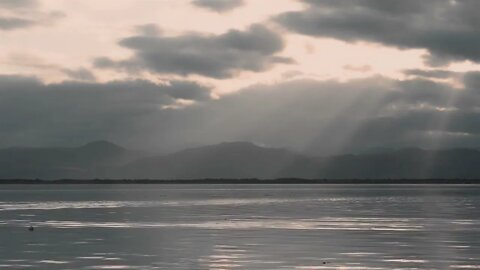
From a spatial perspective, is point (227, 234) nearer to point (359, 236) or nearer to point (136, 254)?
point (359, 236)

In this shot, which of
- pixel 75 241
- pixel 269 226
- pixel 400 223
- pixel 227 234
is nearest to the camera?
pixel 75 241

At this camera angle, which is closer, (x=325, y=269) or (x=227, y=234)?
(x=325, y=269)

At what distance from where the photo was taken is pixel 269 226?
6494cm

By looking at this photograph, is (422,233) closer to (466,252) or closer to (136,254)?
(466,252)

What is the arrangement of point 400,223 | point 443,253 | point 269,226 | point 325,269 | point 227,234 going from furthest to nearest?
point 400,223 → point 269,226 → point 227,234 → point 443,253 → point 325,269

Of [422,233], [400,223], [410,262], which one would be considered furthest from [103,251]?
[400,223]

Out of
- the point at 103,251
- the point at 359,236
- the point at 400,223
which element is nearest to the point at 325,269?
the point at 103,251

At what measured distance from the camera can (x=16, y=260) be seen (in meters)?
40.5

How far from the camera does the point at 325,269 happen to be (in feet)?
118

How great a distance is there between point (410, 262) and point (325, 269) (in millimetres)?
5199

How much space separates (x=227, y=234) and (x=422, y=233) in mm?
13617

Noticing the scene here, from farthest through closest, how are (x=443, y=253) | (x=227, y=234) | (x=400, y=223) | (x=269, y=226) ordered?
(x=400, y=223) → (x=269, y=226) → (x=227, y=234) → (x=443, y=253)

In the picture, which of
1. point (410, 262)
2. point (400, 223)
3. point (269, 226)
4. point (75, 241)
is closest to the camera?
point (410, 262)

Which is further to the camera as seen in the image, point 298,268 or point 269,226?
point 269,226
